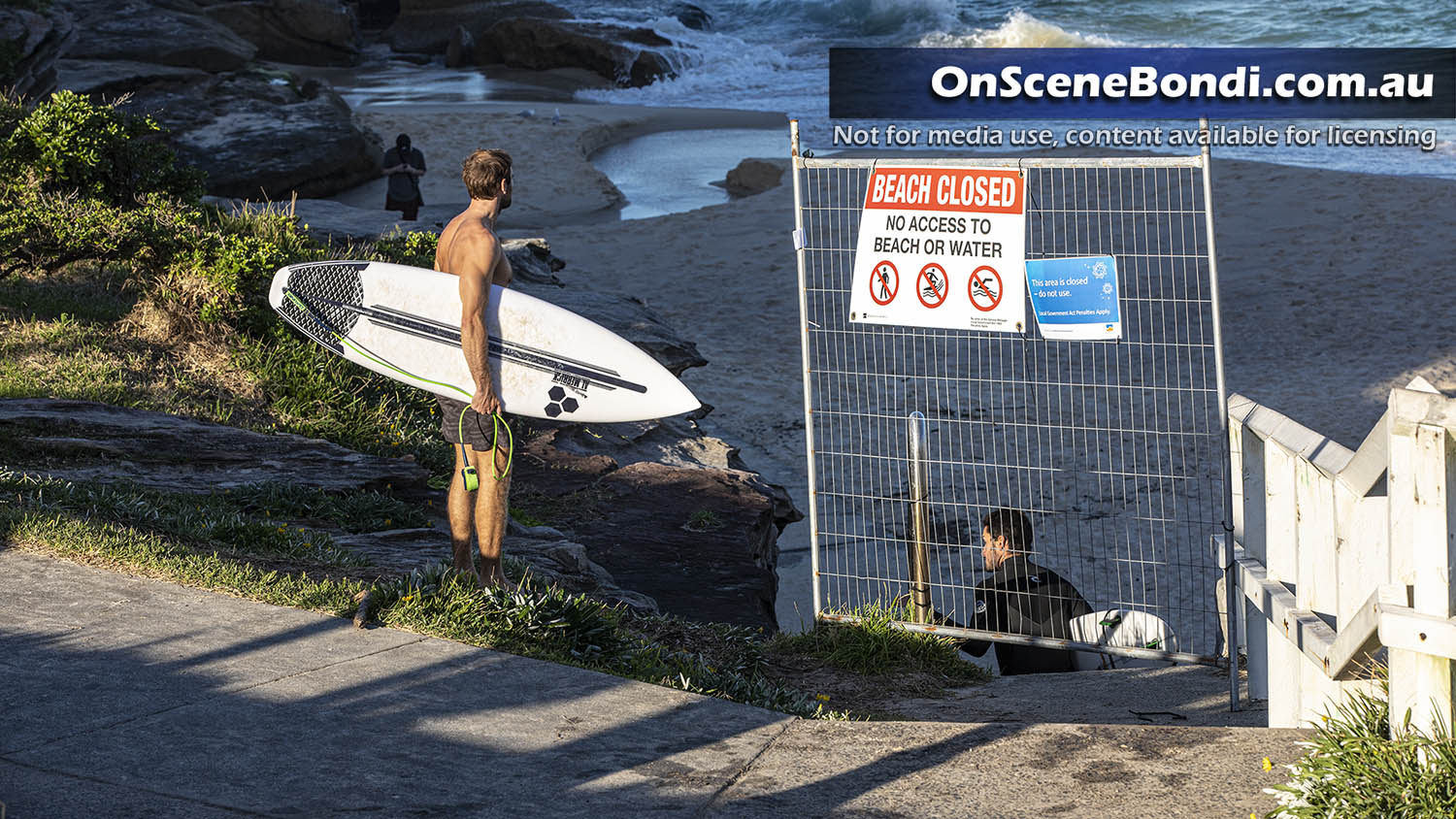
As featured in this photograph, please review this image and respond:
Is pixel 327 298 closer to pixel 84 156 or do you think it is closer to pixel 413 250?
pixel 413 250

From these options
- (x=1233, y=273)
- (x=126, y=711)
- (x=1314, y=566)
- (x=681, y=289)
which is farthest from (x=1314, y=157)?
(x=126, y=711)

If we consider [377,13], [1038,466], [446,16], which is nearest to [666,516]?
[1038,466]

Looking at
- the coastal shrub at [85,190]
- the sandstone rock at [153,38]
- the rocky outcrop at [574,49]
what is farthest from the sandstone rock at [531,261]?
the rocky outcrop at [574,49]

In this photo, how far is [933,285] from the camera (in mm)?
6109

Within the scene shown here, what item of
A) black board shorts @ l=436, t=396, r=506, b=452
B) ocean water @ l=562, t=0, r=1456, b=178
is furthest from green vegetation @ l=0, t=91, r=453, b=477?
ocean water @ l=562, t=0, r=1456, b=178

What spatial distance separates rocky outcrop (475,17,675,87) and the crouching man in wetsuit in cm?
3445

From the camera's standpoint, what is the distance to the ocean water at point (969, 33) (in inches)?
1062

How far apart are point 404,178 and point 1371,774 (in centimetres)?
1479

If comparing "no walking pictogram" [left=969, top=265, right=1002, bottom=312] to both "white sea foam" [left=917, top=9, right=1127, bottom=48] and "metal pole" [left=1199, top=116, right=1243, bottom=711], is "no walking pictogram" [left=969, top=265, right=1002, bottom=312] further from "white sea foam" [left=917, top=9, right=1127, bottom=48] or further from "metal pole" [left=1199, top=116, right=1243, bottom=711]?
"white sea foam" [left=917, top=9, right=1127, bottom=48]

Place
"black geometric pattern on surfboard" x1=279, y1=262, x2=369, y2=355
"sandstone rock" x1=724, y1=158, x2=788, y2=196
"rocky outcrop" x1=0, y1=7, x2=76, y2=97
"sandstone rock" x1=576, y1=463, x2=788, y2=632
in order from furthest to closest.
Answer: "sandstone rock" x1=724, y1=158, x2=788, y2=196, "rocky outcrop" x1=0, y1=7, x2=76, y2=97, "sandstone rock" x1=576, y1=463, x2=788, y2=632, "black geometric pattern on surfboard" x1=279, y1=262, x2=369, y2=355

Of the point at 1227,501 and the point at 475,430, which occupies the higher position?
the point at 475,430

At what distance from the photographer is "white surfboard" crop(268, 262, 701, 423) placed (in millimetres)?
6090

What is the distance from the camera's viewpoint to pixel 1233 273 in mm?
16250

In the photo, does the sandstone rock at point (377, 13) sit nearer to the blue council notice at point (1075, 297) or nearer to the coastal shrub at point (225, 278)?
the coastal shrub at point (225, 278)
